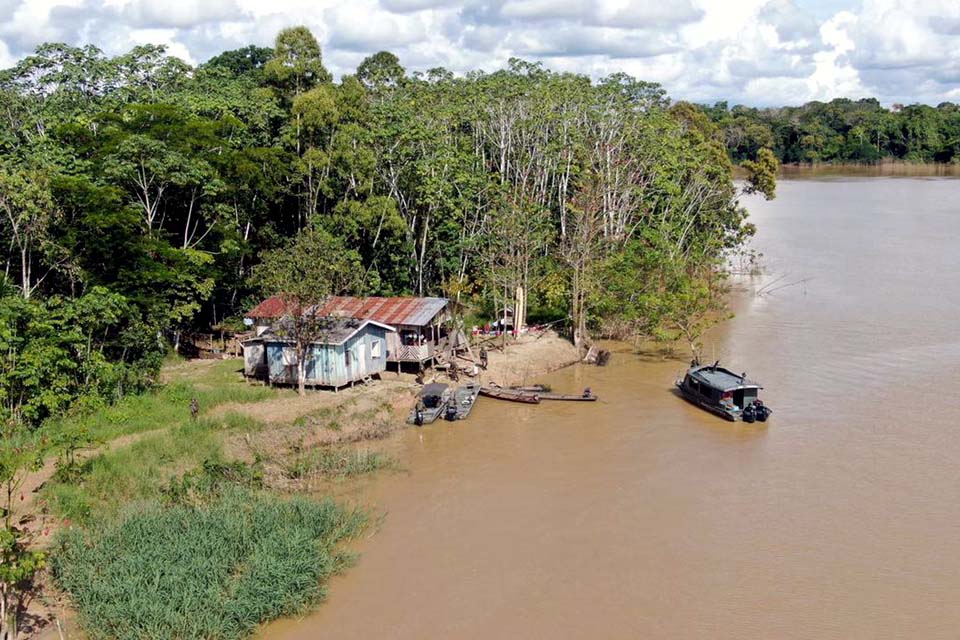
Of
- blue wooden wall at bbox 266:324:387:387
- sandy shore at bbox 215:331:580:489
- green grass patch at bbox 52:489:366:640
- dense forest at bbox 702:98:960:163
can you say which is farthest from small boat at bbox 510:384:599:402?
dense forest at bbox 702:98:960:163

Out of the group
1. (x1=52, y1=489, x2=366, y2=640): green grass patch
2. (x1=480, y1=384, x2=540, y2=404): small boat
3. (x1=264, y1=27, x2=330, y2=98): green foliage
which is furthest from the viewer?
(x1=264, y1=27, x2=330, y2=98): green foliage

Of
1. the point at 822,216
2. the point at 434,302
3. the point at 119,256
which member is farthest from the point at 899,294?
the point at 119,256

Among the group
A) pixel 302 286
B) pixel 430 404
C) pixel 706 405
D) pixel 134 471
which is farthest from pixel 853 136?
pixel 134 471

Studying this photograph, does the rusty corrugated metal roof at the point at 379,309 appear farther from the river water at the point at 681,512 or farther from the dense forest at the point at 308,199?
the river water at the point at 681,512

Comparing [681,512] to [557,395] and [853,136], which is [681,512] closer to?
[557,395]

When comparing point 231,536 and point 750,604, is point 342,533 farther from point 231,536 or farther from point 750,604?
point 750,604

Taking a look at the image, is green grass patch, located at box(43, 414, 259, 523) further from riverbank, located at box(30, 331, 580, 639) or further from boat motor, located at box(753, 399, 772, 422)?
boat motor, located at box(753, 399, 772, 422)
